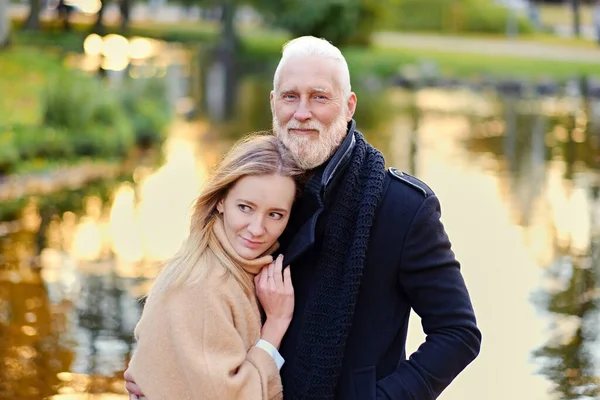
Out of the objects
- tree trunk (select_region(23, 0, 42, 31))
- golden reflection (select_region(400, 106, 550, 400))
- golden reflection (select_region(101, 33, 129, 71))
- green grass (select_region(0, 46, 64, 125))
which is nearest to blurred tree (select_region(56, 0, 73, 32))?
tree trunk (select_region(23, 0, 42, 31))

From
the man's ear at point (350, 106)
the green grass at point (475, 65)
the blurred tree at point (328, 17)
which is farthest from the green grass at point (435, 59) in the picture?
the man's ear at point (350, 106)

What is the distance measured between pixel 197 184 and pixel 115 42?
23.7 m

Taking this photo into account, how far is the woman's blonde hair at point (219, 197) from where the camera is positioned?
3035 mm

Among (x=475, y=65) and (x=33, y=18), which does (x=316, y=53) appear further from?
(x=33, y=18)

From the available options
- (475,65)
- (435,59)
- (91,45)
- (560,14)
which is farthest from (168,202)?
(560,14)

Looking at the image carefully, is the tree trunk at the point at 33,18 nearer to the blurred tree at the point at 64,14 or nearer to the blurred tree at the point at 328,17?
the blurred tree at the point at 64,14

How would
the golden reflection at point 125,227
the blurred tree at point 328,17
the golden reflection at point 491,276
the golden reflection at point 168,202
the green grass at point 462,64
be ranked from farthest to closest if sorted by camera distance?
the blurred tree at point 328,17
the green grass at point 462,64
the golden reflection at point 168,202
the golden reflection at point 125,227
the golden reflection at point 491,276

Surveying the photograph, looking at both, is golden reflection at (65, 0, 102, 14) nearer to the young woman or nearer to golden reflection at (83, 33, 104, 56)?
golden reflection at (83, 33, 104, 56)

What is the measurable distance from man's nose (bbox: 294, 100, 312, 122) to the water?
421 cm

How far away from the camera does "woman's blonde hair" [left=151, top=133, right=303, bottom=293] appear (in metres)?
3.04

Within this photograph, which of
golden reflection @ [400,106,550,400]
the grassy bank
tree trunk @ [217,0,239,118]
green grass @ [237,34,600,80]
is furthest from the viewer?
tree trunk @ [217,0,239,118]

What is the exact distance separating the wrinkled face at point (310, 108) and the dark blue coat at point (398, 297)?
0.07m

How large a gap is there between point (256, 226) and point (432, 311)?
543 mm

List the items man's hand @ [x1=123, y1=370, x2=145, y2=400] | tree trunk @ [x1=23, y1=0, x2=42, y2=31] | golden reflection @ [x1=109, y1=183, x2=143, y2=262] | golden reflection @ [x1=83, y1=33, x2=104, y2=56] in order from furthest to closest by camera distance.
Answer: tree trunk @ [x1=23, y1=0, x2=42, y2=31] < golden reflection @ [x1=83, y1=33, x2=104, y2=56] < golden reflection @ [x1=109, y1=183, x2=143, y2=262] < man's hand @ [x1=123, y1=370, x2=145, y2=400]
